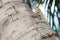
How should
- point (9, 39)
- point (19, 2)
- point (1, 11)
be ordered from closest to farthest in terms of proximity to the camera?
1. point (9, 39)
2. point (1, 11)
3. point (19, 2)

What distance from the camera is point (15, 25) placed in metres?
1.25

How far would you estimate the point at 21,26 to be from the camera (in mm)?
1204

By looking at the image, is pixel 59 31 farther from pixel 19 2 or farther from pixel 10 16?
pixel 19 2

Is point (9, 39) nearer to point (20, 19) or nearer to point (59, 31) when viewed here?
point (20, 19)

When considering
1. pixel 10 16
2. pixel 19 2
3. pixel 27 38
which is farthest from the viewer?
pixel 19 2

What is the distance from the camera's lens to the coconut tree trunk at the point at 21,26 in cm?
104

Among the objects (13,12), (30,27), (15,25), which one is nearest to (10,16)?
(13,12)

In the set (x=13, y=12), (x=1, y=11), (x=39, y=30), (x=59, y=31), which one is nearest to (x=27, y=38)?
(x=39, y=30)

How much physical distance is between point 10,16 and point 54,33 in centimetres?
45

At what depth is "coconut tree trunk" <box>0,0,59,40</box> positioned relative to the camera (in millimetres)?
1038

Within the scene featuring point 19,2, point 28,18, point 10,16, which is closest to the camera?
point 28,18

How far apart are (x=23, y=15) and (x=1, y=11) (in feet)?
0.83

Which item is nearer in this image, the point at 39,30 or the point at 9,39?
the point at 39,30

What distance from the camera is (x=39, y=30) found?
1.06m
